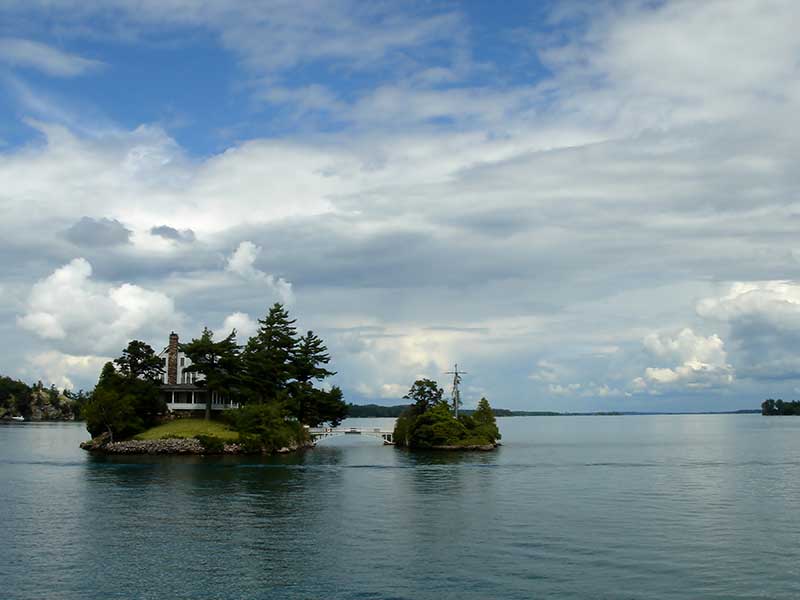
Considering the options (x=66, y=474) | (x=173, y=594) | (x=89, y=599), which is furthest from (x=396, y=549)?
(x=66, y=474)

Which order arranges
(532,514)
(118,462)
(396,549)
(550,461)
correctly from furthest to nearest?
(550,461)
(118,462)
(532,514)
(396,549)

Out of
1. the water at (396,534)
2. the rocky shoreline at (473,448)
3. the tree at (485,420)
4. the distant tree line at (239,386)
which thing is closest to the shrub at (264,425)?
the distant tree line at (239,386)

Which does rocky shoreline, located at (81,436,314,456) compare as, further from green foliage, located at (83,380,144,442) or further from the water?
the water

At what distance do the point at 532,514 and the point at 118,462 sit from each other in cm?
6224

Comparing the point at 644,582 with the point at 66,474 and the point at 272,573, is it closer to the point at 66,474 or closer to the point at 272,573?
the point at 272,573

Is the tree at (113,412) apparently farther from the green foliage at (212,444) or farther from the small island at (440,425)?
the small island at (440,425)

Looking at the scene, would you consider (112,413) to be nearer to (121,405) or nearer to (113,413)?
(113,413)

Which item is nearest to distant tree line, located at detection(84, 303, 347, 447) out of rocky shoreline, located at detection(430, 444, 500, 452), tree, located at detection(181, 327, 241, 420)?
tree, located at detection(181, 327, 241, 420)

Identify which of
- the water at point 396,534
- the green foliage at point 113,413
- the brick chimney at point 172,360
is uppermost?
the brick chimney at point 172,360

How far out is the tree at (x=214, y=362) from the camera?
116 metres

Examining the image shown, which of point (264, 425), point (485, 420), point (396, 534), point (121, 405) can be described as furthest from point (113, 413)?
point (396, 534)

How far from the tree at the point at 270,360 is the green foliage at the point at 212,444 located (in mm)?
11982

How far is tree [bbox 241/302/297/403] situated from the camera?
405ft

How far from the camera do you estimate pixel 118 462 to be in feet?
319
